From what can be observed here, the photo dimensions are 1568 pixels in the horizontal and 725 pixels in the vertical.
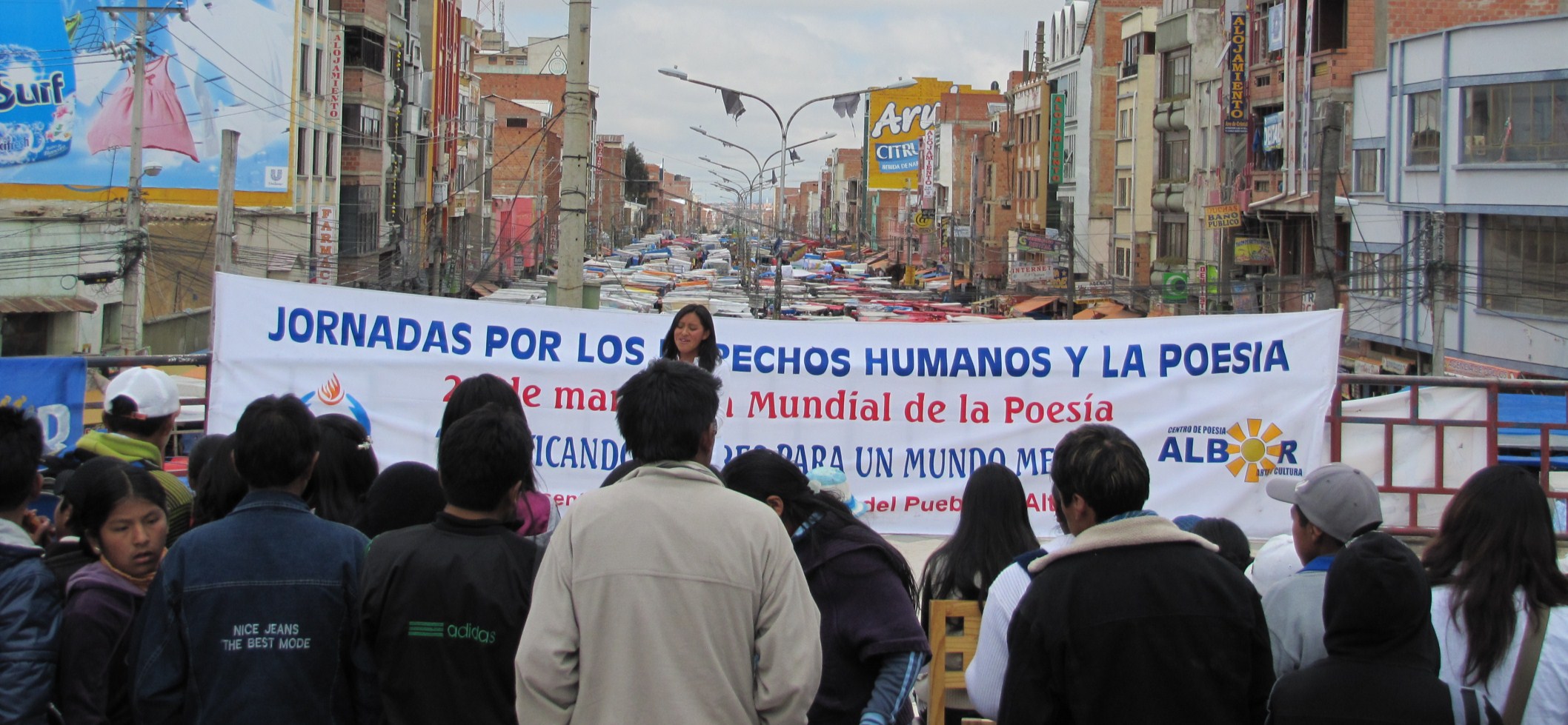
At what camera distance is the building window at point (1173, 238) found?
45.2 metres

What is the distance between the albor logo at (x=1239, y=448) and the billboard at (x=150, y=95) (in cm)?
2972

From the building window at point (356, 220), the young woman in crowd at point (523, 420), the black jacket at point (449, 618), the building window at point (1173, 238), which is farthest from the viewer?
the building window at point (356, 220)

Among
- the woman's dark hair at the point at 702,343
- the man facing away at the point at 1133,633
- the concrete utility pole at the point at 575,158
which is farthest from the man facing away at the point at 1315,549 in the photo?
the concrete utility pole at the point at 575,158

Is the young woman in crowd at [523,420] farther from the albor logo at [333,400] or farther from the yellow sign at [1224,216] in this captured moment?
the yellow sign at [1224,216]

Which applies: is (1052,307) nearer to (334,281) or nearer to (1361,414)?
(334,281)

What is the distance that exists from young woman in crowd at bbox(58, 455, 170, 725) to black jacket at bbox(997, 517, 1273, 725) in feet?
8.01

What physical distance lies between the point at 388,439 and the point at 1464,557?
5721 millimetres

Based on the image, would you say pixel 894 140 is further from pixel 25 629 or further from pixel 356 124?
pixel 25 629

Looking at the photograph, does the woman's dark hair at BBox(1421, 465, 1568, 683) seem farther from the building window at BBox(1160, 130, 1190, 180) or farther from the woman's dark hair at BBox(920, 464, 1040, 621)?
the building window at BBox(1160, 130, 1190, 180)

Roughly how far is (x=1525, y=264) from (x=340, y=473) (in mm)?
26225

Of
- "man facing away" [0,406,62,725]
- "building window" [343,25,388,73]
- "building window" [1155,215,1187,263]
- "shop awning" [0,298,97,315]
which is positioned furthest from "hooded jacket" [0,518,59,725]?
"building window" [343,25,388,73]

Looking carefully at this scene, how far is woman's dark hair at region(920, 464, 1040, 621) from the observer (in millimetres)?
4824

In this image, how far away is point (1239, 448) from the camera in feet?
25.7

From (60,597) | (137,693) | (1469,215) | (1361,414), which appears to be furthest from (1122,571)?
(1469,215)
